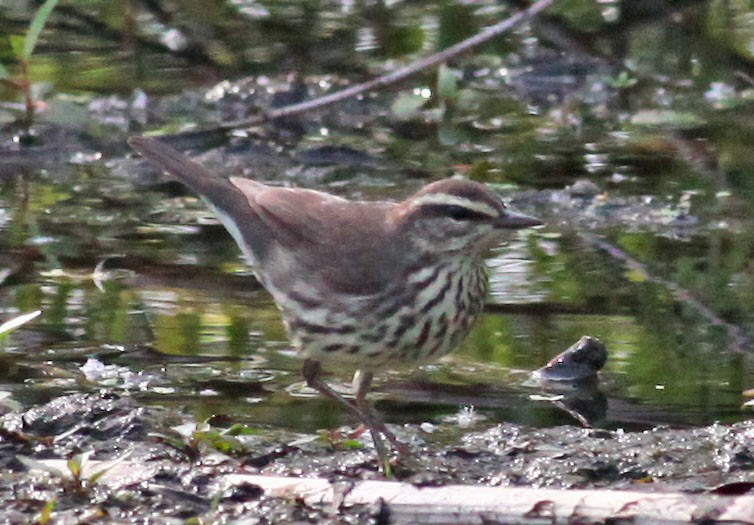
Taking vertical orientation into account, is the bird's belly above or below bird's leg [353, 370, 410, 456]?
above

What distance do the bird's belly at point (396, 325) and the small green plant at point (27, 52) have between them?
4089mm

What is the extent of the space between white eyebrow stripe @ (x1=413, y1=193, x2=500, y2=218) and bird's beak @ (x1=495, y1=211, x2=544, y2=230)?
0.11ft

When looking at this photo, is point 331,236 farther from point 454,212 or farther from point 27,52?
point 27,52

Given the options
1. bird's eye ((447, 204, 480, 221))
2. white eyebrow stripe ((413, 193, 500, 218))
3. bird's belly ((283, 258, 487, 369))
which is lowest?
bird's belly ((283, 258, 487, 369))

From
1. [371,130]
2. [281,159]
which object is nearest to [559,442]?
[281,159]

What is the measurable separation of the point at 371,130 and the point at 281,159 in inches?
41.8

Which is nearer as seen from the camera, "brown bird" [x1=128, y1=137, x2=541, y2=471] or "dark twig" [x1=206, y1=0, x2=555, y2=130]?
"brown bird" [x1=128, y1=137, x2=541, y2=471]

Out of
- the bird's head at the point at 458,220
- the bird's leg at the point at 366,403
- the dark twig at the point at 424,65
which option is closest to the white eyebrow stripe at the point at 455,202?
the bird's head at the point at 458,220

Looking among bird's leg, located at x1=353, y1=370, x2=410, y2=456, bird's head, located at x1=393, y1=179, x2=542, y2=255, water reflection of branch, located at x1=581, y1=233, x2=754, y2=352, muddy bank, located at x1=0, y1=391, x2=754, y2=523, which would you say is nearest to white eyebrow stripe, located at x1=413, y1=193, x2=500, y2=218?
bird's head, located at x1=393, y1=179, x2=542, y2=255

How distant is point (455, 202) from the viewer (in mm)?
6301

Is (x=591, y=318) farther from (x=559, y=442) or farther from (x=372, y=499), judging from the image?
(x=372, y=499)

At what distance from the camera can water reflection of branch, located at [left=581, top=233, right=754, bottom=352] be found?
7055 mm

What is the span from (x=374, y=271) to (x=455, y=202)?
43 cm

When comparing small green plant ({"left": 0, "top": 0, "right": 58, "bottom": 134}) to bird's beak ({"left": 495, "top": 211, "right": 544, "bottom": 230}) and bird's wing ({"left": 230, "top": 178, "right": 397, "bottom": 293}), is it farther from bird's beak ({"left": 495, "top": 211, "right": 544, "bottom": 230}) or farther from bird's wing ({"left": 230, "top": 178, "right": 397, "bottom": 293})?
bird's beak ({"left": 495, "top": 211, "right": 544, "bottom": 230})
